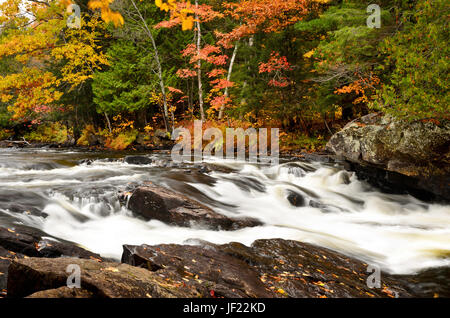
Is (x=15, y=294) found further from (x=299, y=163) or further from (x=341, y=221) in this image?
(x=299, y=163)

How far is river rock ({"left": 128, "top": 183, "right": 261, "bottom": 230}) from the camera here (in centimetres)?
527

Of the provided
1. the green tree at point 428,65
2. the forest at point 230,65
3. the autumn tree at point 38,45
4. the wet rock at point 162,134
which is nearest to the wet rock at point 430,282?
the green tree at point 428,65

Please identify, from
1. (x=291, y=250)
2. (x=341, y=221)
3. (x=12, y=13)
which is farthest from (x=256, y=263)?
(x=12, y=13)

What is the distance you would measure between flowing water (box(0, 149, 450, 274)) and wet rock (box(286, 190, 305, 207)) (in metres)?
0.11

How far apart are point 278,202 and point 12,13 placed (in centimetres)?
1544

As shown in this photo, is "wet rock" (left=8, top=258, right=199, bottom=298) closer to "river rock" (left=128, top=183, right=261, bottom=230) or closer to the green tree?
"river rock" (left=128, top=183, right=261, bottom=230)

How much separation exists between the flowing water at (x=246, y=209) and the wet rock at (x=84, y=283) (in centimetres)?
193

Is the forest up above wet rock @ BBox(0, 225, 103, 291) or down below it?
above

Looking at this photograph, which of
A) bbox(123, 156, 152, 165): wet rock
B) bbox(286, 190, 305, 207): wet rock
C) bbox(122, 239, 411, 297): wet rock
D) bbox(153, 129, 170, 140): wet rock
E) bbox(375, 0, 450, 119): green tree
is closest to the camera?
bbox(122, 239, 411, 297): wet rock

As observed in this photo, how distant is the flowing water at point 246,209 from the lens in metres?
4.77

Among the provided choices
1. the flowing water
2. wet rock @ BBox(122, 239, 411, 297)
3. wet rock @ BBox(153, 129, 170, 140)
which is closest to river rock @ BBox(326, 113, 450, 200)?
the flowing water

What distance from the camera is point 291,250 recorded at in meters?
4.22

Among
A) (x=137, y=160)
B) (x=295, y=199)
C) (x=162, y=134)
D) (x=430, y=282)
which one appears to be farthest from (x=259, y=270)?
(x=162, y=134)

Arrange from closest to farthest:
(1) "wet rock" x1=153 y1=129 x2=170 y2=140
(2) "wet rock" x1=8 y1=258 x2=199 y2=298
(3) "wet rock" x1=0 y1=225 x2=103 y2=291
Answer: (2) "wet rock" x1=8 y1=258 x2=199 y2=298
(3) "wet rock" x1=0 y1=225 x2=103 y2=291
(1) "wet rock" x1=153 y1=129 x2=170 y2=140
